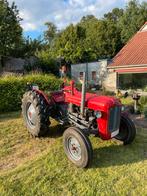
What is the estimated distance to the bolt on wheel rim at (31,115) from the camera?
621 centimetres

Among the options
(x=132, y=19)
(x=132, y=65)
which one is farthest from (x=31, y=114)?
(x=132, y=19)

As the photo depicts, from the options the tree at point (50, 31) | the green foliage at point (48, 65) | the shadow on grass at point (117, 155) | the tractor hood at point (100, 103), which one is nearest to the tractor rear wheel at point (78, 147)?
the shadow on grass at point (117, 155)

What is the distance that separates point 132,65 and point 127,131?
900 centimetres

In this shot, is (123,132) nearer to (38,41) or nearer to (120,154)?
(120,154)

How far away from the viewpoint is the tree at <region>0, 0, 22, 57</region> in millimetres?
20641

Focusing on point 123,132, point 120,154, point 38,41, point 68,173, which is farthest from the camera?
point 38,41

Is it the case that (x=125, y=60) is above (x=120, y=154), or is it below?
above

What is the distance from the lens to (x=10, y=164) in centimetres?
493

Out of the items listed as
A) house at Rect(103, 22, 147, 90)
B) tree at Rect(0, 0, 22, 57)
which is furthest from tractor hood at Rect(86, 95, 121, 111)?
tree at Rect(0, 0, 22, 57)

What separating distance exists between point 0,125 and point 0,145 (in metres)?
1.77

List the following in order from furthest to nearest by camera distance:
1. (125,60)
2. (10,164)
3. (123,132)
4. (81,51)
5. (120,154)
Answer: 1. (81,51)
2. (125,60)
3. (123,132)
4. (120,154)
5. (10,164)

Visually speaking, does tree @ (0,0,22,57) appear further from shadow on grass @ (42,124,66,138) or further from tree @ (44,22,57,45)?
tree @ (44,22,57,45)

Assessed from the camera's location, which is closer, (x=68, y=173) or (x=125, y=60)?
(x=68, y=173)

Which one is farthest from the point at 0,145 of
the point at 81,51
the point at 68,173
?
the point at 81,51
